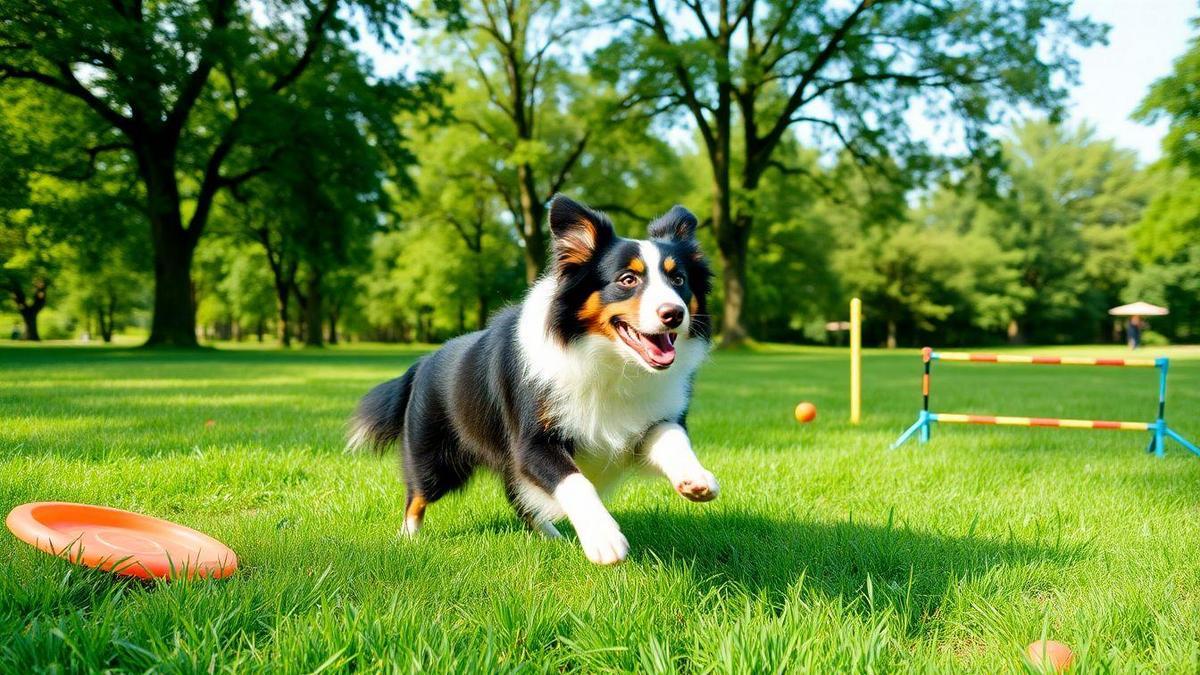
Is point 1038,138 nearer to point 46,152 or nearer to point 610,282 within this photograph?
point 46,152

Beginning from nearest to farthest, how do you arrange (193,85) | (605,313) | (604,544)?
(604,544) < (605,313) < (193,85)

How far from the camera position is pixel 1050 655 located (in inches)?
92.5

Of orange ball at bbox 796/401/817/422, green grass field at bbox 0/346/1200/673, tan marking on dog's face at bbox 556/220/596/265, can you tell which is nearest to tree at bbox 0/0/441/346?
green grass field at bbox 0/346/1200/673

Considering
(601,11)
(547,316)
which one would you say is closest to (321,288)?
(601,11)

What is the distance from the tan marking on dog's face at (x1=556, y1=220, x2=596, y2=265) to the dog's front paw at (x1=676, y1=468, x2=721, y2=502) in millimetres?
1151

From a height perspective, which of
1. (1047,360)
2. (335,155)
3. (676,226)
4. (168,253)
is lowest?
(1047,360)

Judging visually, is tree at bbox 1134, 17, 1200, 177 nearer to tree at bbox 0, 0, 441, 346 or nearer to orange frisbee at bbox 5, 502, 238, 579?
tree at bbox 0, 0, 441, 346

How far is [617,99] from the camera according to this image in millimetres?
28969

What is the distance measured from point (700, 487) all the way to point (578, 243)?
1.27 metres

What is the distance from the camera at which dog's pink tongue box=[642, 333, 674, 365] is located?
3.18m

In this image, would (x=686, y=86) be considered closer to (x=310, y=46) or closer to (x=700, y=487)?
(x=310, y=46)

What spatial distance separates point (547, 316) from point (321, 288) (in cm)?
4403

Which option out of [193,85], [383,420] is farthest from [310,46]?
[383,420]

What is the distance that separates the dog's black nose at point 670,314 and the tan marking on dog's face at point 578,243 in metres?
0.56
